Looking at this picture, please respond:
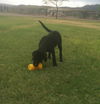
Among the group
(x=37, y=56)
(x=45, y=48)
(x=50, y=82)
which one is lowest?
(x=50, y=82)

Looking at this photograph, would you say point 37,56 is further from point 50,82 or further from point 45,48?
point 50,82

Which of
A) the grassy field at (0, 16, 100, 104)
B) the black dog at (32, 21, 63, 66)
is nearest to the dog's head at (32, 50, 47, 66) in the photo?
the black dog at (32, 21, 63, 66)

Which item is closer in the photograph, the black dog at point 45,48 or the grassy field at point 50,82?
the grassy field at point 50,82

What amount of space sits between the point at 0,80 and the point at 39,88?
125cm

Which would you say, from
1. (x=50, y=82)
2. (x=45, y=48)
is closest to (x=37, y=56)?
(x=45, y=48)

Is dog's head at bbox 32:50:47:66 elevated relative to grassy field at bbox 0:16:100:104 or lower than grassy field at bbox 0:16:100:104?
elevated

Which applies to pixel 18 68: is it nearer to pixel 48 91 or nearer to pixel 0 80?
pixel 0 80

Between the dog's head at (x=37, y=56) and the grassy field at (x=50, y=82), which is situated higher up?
the dog's head at (x=37, y=56)

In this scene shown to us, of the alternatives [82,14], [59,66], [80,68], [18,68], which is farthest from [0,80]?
[82,14]

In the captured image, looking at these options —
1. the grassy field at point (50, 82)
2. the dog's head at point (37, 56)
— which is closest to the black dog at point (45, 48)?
the dog's head at point (37, 56)

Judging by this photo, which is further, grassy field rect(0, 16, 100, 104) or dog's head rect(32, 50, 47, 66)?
dog's head rect(32, 50, 47, 66)

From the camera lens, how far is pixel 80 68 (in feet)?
22.4

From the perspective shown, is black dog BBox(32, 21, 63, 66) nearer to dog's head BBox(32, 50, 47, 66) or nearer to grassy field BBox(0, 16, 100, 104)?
→ dog's head BBox(32, 50, 47, 66)

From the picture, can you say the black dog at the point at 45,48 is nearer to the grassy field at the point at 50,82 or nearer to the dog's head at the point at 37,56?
the dog's head at the point at 37,56
